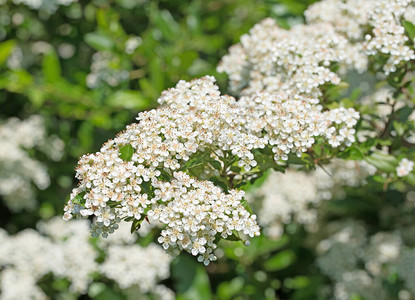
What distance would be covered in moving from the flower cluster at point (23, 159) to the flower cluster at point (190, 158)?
7.13ft

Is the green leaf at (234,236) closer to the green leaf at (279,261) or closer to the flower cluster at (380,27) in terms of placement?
the flower cluster at (380,27)

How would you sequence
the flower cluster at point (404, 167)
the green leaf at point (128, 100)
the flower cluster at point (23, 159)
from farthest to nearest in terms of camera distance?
the flower cluster at point (23, 159) → the green leaf at point (128, 100) → the flower cluster at point (404, 167)

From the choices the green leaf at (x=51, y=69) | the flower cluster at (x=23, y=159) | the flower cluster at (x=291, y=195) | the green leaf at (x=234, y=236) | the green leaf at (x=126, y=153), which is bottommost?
the flower cluster at (x=291, y=195)

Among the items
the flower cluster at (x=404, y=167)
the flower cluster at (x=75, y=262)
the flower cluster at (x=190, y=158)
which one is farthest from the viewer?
the flower cluster at (x=75, y=262)

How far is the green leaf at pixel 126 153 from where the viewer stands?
1714mm

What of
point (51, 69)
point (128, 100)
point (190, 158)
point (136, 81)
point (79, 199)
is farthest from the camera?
point (136, 81)

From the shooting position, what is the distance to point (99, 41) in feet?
11.5

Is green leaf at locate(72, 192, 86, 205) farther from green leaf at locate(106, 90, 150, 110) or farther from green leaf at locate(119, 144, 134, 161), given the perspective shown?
green leaf at locate(106, 90, 150, 110)

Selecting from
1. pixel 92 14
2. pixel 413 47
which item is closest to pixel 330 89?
pixel 413 47

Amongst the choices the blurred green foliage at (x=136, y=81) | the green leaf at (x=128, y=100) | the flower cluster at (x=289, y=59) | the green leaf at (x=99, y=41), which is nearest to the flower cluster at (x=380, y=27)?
the flower cluster at (x=289, y=59)

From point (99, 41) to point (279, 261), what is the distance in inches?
72.4

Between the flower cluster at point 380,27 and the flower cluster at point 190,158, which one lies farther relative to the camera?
the flower cluster at point 380,27

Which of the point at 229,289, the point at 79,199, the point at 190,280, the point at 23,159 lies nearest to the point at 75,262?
the point at 190,280

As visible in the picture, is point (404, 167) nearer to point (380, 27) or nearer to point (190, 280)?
point (380, 27)
